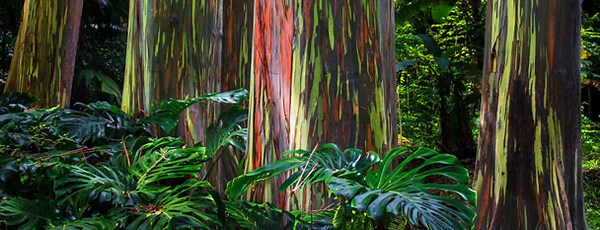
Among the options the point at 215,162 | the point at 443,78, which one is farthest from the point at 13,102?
the point at 443,78

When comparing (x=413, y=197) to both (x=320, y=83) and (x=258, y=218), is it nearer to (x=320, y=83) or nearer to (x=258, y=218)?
(x=258, y=218)

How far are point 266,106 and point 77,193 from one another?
812 millimetres

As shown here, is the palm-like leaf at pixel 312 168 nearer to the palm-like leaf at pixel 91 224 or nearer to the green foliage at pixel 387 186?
the green foliage at pixel 387 186

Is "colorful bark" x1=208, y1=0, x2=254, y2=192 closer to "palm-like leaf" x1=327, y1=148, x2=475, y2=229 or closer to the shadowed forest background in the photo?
the shadowed forest background

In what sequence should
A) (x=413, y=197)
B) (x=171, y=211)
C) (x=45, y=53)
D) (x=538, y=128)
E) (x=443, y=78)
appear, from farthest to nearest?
(x=443, y=78)
(x=45, y=53)
(x=538, y=128)
(x=171, y=211)
(x=413, y=197)

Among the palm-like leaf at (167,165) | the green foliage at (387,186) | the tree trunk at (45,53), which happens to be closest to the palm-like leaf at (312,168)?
the green foliage at (387,186)

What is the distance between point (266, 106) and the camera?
250cm

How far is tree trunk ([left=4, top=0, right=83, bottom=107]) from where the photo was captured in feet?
16.6

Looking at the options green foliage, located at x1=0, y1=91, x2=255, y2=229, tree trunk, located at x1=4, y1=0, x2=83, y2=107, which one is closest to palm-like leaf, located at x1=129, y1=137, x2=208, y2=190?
green foliage, located at x1=0, y1=91, x2=255, y2=229

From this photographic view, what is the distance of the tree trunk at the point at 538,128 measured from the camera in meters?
4.04

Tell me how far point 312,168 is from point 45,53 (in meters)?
3.99

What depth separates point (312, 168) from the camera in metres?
1.85

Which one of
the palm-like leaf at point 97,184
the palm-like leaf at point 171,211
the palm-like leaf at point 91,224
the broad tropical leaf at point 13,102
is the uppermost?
the broad tropical leaf at point 13,102

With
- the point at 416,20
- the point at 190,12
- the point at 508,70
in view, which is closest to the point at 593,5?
the point at 416,20
